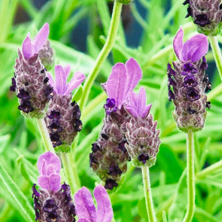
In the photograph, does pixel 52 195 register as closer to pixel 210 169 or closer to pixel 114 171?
pixel 114 171

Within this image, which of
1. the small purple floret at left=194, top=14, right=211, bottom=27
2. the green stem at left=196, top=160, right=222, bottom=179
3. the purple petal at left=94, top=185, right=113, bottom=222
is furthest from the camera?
the green stem at left=196, top=160, right=222, bottom=179

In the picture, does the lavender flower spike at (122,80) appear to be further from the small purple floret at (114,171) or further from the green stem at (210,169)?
the green stem at (210,169)

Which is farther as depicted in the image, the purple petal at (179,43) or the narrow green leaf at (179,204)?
the narrow green leaf at (179,204)

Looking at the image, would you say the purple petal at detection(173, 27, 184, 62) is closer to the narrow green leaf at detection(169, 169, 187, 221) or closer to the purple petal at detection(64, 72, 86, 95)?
the purple petal at detection(64, 72, 86, 95)

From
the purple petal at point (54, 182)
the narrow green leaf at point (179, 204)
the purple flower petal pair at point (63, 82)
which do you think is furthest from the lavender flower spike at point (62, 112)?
the narrow green leaf at point (179, 204)

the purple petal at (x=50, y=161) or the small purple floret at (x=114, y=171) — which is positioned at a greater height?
the purple petal at (x=50, y=161)

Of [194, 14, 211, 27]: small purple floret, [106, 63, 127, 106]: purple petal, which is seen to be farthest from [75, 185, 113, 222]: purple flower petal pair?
[194, 14, 211, 27]: small purple floret

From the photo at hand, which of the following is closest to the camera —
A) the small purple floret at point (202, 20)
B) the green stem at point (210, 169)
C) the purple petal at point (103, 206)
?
the purple petal at point (103, 206)
